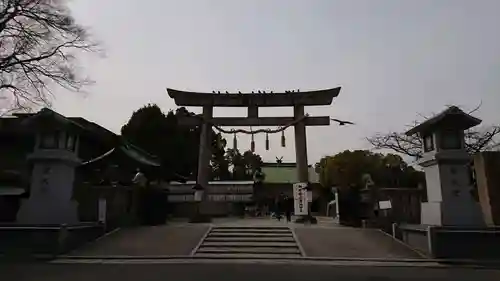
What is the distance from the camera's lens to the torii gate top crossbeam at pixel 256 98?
23.5 m

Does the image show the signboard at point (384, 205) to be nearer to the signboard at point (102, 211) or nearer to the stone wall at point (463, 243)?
the stone wall at point (463, 243)

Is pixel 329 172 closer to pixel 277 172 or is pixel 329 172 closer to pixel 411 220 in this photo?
pixel 277 172

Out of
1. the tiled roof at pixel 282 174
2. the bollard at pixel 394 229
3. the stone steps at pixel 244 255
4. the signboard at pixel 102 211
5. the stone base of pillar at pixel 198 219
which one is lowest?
the stone steps at pixel 244 255

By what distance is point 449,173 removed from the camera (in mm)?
13180

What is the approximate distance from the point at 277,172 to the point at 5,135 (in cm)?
2984

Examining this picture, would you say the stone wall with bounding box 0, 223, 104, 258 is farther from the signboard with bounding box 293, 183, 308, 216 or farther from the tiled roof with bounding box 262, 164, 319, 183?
the tiled roof with bounding box 262, 164, 319, 183

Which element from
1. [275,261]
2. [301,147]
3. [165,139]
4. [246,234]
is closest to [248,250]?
[275,261]

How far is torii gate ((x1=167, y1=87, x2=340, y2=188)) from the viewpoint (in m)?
23.4

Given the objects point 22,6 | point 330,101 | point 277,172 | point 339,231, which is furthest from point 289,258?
point 277,172

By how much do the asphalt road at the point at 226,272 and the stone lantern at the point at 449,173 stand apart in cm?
259

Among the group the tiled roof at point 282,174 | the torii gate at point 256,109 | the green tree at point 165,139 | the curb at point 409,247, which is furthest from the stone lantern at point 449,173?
the tiled roof at point 282,174

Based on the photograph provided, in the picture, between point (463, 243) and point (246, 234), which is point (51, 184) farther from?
point (463, 243)

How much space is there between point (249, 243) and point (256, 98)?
1103 centimetres

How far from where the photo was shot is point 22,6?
13594mm
